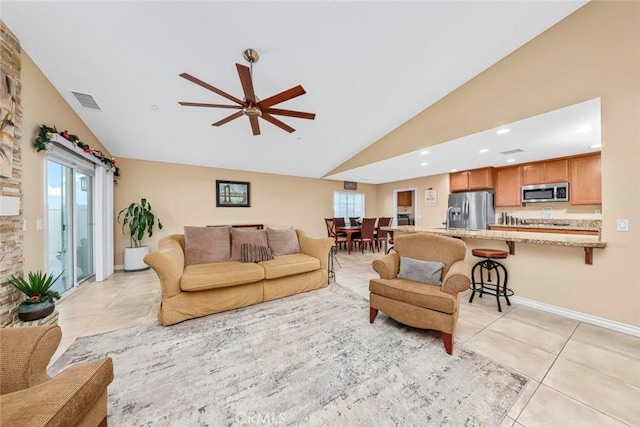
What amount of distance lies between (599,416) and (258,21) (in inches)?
151

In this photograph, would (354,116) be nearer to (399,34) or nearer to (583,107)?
(399,34)

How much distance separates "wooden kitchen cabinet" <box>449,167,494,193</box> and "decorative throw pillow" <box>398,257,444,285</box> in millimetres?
3839

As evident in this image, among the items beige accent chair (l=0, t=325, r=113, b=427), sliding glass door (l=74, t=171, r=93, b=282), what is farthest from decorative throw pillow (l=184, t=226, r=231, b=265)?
sliding glass door (l=74, t=171, r=93, b=282)

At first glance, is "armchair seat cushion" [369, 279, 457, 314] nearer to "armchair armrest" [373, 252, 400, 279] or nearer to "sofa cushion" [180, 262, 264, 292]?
"armchair armrest" [373, 252, 400, 279]

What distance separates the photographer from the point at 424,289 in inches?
82.1

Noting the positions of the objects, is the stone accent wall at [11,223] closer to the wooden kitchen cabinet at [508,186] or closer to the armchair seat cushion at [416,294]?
the armchair seat cushion at [416,294]

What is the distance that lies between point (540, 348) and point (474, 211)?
12.6ft

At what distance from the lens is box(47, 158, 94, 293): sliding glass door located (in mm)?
2830

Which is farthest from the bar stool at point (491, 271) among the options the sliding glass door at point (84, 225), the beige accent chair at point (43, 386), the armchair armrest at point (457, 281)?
the sliding glass door at point (84, 225)

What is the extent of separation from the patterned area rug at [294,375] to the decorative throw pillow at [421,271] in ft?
1.63

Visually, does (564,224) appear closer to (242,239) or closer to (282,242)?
(282,242)

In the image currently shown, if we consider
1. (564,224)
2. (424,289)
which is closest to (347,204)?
(564,224)

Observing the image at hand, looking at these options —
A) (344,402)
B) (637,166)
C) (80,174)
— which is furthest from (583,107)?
(80,174)

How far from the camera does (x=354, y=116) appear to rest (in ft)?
13.0
